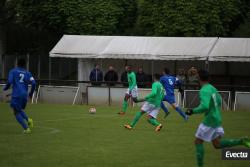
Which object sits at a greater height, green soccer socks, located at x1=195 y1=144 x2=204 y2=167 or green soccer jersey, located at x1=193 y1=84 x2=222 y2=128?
green soccer jersey, located at x1=193 y1=84 x2=222 y2=128

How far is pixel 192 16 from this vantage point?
42.5 metres

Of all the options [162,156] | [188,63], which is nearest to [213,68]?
[188,63]

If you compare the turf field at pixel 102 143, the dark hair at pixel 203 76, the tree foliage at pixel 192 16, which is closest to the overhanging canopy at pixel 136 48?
the tree foliage at pixel 192 16

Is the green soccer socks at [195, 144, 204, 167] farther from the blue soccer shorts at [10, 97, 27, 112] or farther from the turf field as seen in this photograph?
the blue soccer shorts at [10, 97, 27, 112]

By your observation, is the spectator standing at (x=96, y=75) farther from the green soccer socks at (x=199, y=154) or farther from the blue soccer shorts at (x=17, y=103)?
the green soccer socks at (x=199, y=154)

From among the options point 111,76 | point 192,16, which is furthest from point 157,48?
point 192,16

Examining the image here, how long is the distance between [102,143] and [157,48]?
19531 millimetres

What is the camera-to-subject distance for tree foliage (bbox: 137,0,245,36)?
4241cm

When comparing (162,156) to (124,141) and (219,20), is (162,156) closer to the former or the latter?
(124,141)

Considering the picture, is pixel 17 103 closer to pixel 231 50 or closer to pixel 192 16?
pixel 231 50

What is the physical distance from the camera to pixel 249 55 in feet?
116

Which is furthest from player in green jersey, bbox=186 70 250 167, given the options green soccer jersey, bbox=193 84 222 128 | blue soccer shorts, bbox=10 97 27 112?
blue soccer shorts, bbox=10 97 27 112

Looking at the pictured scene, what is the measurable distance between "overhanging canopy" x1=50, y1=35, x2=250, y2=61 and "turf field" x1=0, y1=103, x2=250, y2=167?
27.0 feet

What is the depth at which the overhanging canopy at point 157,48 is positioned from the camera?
1408 inches
